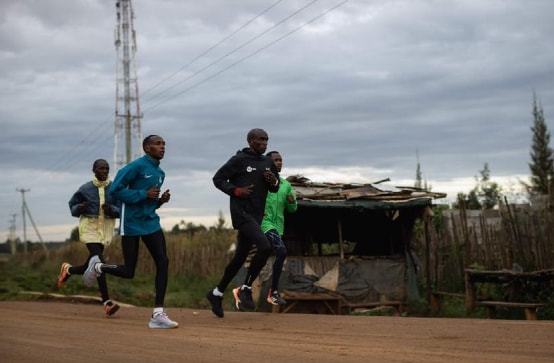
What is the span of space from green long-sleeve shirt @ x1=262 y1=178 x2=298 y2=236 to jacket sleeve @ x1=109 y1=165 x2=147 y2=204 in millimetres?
2318

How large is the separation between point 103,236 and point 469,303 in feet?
20.9

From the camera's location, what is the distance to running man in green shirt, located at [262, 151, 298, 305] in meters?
10.7

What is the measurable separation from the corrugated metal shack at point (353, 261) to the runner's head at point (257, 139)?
221 inches

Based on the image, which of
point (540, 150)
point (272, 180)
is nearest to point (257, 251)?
point (272, 180)

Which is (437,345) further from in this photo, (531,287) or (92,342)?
(531,287)

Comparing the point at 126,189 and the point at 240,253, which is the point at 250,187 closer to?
the point at 240,253

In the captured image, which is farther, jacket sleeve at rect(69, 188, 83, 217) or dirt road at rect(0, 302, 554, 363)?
jacket sleeve at rect(69, 188, 83, 217)

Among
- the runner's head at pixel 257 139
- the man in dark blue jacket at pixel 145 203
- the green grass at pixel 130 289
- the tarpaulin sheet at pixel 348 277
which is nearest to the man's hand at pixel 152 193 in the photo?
the man in dark blue jacket at pixel 145 203

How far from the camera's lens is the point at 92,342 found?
23.9 ft

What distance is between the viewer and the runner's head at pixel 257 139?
9.56m

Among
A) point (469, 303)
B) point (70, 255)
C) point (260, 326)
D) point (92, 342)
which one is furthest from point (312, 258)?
point (70, 255)

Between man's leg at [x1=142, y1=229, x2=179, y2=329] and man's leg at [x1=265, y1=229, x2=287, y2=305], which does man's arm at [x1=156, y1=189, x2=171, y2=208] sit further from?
man's leg at [x1=265, y1=229, x2=287, y2=305]

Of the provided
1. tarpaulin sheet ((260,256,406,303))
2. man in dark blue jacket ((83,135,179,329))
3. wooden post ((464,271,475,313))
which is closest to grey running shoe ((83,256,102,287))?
man in dark blue jacket ((83,135,179,329))

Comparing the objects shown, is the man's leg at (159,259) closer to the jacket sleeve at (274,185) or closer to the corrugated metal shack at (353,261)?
the jacket sleeve at (274,185)
